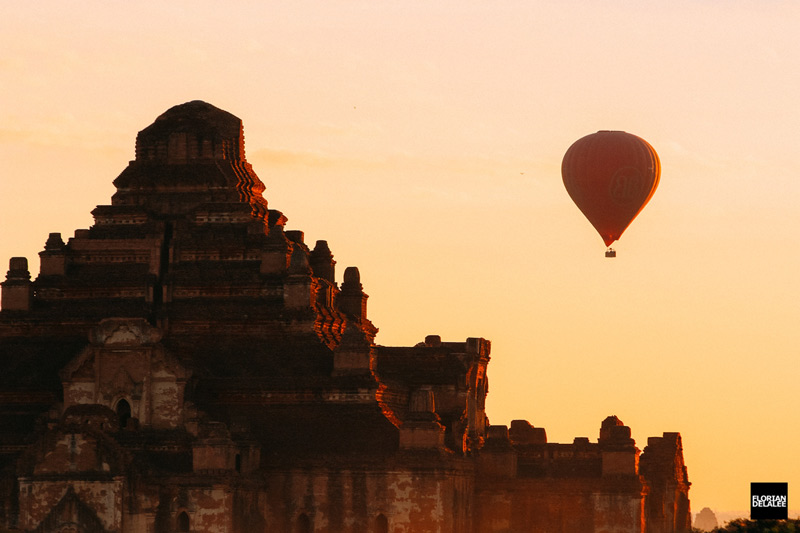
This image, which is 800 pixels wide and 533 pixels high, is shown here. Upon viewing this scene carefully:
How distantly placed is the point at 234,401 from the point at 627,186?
817 inches

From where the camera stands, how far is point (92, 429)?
316ft

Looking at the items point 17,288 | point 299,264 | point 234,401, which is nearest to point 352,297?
point 299,264

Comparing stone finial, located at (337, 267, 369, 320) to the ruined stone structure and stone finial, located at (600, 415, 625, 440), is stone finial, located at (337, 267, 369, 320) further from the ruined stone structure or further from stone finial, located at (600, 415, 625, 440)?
stone finial, located at (600, 415, 625, 440)

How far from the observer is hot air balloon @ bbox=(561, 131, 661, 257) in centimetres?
11212

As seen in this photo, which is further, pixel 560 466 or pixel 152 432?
pixel 560 466

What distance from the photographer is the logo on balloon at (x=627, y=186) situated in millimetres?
112125

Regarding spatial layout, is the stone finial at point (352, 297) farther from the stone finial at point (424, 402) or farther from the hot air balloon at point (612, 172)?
the stone finial at point (424, 402)

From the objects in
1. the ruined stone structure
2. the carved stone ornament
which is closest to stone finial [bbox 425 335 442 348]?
the ruined stone structure

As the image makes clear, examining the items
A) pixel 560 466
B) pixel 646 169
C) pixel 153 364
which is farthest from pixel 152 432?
pixel 646 169

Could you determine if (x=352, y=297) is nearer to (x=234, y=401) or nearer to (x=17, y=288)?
(x=234, y=401)

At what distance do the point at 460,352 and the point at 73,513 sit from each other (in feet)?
73.7

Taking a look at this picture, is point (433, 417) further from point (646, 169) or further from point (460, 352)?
point (646, 169)

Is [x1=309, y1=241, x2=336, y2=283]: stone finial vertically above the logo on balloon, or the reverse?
the logo on balloon

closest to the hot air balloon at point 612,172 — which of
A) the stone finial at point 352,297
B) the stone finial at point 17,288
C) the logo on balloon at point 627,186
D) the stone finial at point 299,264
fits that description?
the logo on balloon at point 627,186
